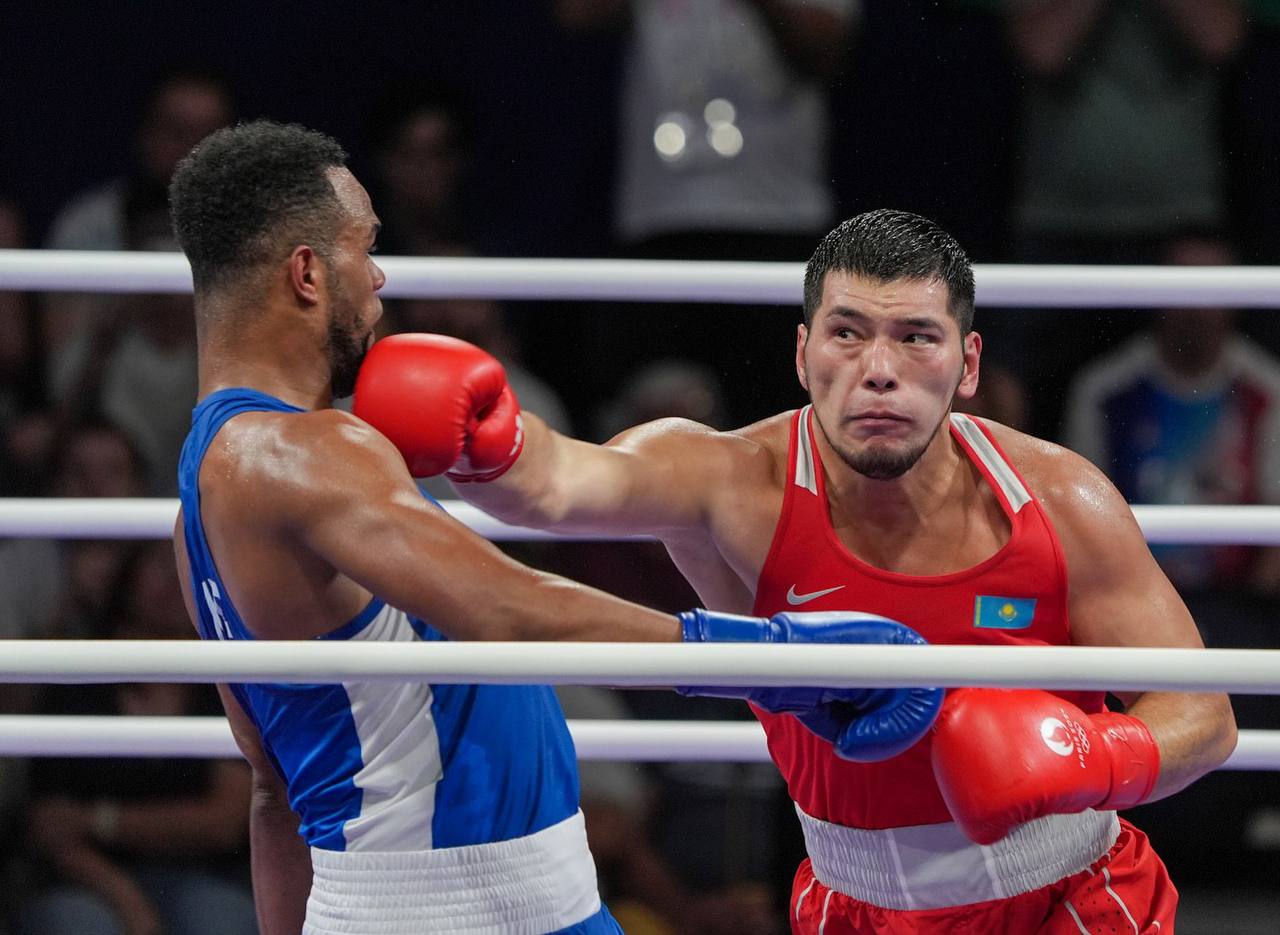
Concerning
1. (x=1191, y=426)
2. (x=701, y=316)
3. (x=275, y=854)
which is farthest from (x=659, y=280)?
(x=1191, y=426)

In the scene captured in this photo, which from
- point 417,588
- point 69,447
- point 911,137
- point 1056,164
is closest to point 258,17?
point 69,447

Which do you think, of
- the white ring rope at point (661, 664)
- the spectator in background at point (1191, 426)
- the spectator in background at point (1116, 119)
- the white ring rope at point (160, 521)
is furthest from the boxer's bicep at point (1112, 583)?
the spectator in background at point (1116, 119)

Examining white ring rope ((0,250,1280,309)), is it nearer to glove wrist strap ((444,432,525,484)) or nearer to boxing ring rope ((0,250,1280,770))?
boxing ring rope ((0,250,1280,770))

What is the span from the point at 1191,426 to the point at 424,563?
246 cm

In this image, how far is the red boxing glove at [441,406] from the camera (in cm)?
206

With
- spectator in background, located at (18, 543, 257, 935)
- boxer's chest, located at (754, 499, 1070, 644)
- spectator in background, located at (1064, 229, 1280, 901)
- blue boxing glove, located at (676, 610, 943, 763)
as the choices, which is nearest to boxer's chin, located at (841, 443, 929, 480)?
boxer's chest, located at (754, 499, 1070, 644)

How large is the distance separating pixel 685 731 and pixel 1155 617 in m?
0.74

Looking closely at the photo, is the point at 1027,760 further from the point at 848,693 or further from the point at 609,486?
the point at 609,486

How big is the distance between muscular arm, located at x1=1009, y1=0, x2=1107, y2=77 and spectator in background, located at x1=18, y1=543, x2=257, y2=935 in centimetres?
253

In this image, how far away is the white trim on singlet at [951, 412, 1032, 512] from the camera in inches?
86.9

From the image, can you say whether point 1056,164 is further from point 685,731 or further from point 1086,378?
point 685,731

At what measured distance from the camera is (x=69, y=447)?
3.92 m

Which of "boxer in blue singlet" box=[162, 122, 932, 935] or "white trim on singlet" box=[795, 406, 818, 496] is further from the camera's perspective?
"white trim on singlet" box=[795, 406, 818, 496]

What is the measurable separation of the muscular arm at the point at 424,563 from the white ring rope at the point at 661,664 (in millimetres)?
239
